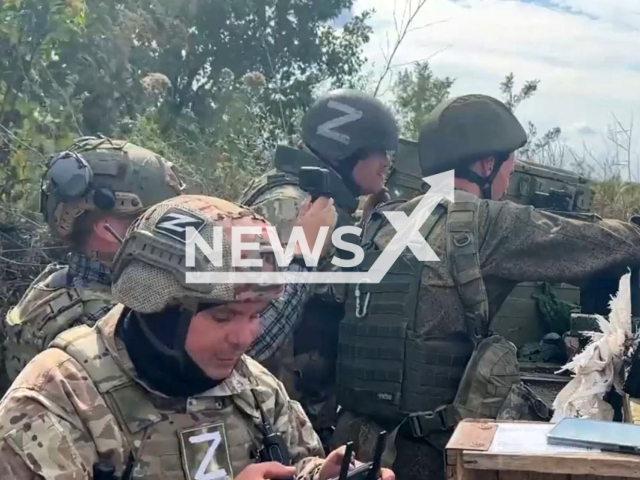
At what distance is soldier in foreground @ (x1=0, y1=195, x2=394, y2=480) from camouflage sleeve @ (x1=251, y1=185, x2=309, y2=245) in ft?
5.39

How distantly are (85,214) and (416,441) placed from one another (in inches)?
64.8

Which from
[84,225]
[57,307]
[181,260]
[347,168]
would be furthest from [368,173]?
[181,260]

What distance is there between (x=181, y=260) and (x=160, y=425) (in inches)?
16.2

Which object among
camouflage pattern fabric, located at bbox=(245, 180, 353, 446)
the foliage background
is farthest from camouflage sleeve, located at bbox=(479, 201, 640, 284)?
the foliage background

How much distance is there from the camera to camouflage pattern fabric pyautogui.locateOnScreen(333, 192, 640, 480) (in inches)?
148

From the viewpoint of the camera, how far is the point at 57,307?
354 cm

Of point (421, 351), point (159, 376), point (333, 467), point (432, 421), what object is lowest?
point (432, 421)

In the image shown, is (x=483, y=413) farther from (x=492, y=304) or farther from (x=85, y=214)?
(x=85, y=214)

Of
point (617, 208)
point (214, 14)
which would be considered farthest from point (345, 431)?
point (214, 14)

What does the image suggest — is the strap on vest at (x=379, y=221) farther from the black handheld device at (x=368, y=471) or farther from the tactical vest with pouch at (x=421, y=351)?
the black handheld device at (x=368, y=471)

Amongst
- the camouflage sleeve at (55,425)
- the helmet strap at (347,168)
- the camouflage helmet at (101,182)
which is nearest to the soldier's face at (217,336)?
the camouflage sleeve at (55,425)

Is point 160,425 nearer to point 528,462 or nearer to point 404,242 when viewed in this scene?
point 528,462

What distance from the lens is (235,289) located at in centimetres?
229

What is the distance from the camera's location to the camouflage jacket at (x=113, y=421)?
2.10 metres
